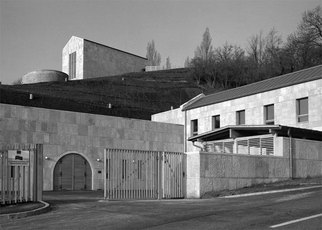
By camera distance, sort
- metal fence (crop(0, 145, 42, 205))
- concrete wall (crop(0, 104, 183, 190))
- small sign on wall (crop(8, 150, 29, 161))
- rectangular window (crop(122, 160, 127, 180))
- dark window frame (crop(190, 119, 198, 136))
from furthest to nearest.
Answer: dark window frame (crop(190, 119, 198, 136)) < concrete wall (crop(0, 104, 183, 190)) < rectangular window (crop(122, 160, 127, 180)) < small sign on wall (crop(8, 150, 29, 161)) < metal fence (crop(0, 145, 42, 205))

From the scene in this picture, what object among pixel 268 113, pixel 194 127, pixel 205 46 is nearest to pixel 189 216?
pixel 268 113

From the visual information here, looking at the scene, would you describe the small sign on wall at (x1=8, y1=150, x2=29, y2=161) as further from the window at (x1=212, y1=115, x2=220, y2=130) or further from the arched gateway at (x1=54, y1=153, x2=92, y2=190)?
the window at (x1=212, y1=115, x2=220, y2=130)

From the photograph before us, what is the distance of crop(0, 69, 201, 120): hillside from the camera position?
48.3 metres

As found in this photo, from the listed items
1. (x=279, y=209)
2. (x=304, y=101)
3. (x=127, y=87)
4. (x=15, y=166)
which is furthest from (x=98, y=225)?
(x=127, y=87)

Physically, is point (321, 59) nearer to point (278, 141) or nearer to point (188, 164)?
point (278, 141)

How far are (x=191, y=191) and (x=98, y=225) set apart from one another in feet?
32.7

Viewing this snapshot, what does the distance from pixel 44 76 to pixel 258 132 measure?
6042 centimetres

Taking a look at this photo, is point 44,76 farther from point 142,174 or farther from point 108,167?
point 108,167

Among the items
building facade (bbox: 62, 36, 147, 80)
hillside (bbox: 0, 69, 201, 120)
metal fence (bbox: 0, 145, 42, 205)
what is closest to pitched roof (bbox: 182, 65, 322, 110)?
hillside (bbox: 0, 69, 201, 120)

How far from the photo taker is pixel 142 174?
21641mm

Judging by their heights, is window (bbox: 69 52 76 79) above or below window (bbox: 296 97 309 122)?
above

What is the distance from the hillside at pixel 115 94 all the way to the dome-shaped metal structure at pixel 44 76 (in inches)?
374

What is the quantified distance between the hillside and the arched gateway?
40.2 ft

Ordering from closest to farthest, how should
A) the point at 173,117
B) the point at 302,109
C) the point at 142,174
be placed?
the point at 142,174 < the point at 302,109 < the point at 173,117
